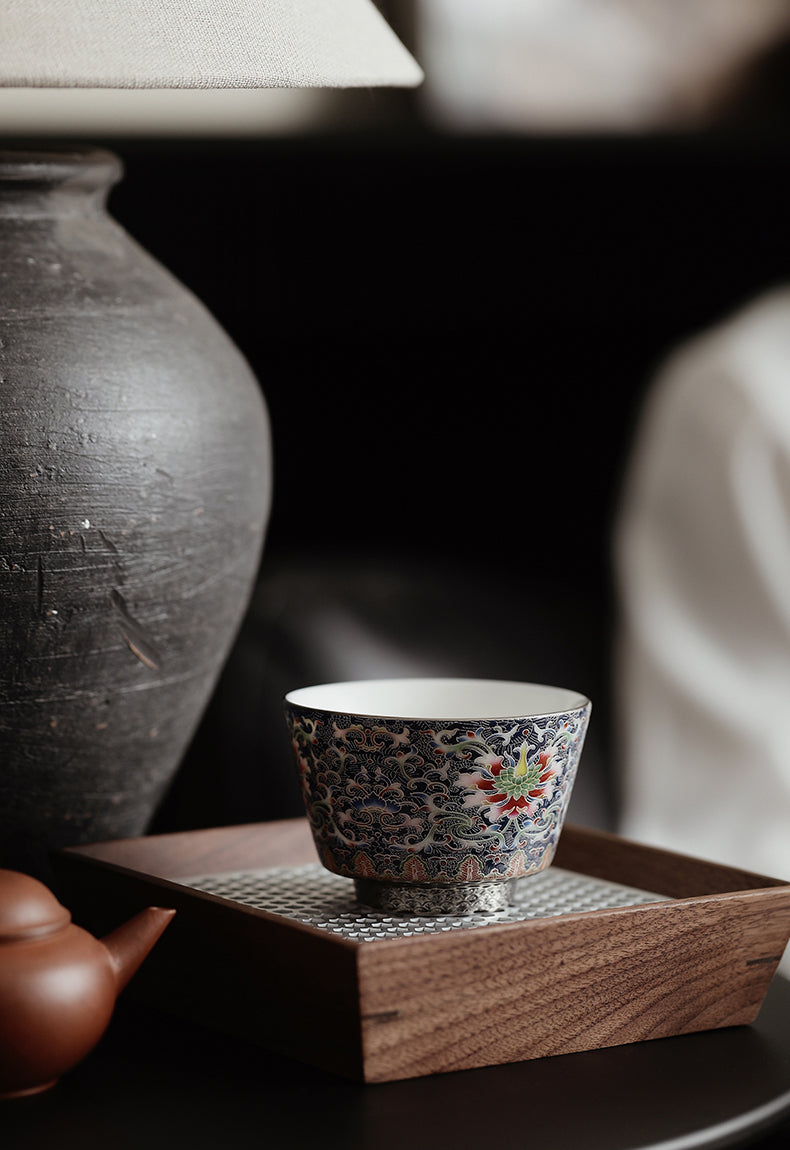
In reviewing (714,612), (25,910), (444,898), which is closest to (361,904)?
(444,898)

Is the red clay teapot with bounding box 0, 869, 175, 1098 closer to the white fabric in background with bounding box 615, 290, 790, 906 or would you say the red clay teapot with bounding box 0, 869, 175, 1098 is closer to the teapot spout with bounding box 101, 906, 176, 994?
the teapot spout with bounding box 101, 906, 176, 994

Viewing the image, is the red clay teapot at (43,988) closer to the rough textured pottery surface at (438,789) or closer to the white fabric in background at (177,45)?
the rough textured pottery surface at (438,789)

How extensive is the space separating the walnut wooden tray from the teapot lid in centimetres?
6

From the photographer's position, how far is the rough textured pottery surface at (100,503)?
560 mm

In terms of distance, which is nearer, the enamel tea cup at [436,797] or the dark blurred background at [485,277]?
the enamel tea cup at [436,797]

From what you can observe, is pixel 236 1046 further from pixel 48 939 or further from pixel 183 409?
pixel 183 409

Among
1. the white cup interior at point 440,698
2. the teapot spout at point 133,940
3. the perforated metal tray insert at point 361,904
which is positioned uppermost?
the white cup interior at point 440,698

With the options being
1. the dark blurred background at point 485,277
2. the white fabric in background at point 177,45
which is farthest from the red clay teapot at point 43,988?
the dark blurred background at point 485,277

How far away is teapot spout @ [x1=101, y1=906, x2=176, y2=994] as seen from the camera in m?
0.45

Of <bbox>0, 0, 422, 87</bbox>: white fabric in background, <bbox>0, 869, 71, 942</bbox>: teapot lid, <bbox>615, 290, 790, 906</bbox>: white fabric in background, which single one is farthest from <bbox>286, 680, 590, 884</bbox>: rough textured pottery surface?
<bbox>615, 290, 790, 906</bbox>: white fabric in background

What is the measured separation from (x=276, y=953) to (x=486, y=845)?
8 centimetres

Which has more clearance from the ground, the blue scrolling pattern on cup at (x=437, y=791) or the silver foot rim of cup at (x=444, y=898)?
the blue scrolling pattern on cup at (x=437, y=791)

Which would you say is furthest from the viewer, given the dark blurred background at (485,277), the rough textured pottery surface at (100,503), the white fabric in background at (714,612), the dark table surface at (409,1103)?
the dark blurred background at (485,277)

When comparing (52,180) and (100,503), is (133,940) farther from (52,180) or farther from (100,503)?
(52,180)
